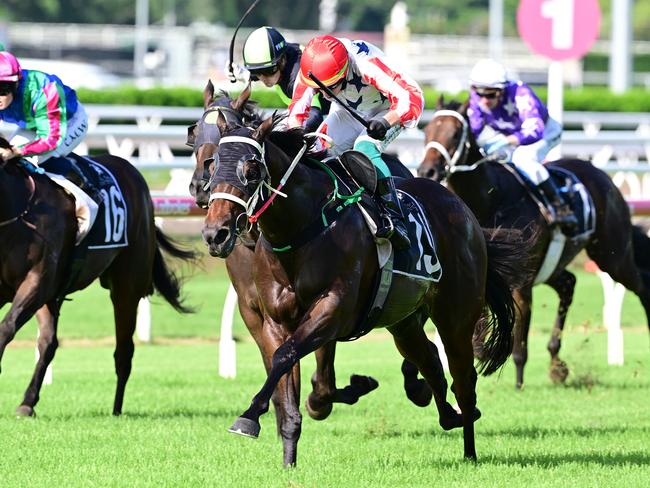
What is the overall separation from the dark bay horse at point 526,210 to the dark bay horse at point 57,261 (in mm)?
1784

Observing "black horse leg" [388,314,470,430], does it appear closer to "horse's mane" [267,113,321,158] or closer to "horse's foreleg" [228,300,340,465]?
"horse's foreleg" [228,300,340,465]

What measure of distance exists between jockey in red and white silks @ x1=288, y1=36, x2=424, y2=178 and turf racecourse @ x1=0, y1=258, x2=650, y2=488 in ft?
4.51

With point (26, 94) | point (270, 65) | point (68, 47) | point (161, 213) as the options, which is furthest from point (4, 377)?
point (68, 47)

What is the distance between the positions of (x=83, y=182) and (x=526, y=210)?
2988 millimetres

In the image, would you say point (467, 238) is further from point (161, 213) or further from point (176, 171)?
point (176, 171)

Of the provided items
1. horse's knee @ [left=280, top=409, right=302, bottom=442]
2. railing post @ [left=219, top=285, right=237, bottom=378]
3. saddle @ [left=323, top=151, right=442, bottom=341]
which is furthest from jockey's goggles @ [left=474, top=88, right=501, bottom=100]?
horse's knee @ [left=280, top=409, right=302, bottom=442]

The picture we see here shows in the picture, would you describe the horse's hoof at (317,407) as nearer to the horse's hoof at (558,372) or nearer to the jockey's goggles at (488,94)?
the horse's hoof at (558,372)

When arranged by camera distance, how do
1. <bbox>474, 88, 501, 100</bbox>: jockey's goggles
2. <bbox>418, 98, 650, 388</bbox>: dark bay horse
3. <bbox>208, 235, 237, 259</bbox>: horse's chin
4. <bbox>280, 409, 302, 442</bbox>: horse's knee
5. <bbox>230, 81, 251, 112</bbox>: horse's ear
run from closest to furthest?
<bbox>208, 235, 237, 259</bbox>: horse's chin
<bbox>280, 409, 302, 442</bbox>: horse's knee
<bbox>230, 81, 251, 112</bbox>: horse's ear
<bbox>418, 98, 650, 388</bbox>: dark bay horse
<bbox>474, 88, 501, 100</bbox>: jockey's goggles

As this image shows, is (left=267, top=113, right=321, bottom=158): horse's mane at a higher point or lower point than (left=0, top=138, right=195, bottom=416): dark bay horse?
higher

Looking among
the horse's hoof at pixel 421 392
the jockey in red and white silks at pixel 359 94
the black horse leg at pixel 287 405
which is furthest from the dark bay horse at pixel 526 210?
the black horse leg at pixel 287 405

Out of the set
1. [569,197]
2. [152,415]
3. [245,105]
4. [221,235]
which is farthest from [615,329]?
[221,235]

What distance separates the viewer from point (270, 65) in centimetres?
667

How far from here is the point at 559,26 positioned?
12.0 m

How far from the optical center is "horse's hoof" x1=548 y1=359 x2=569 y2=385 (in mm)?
9242
